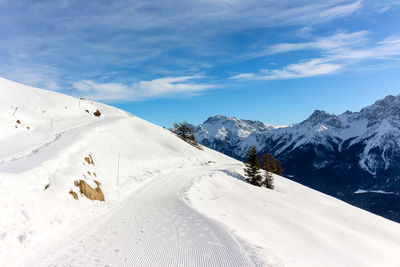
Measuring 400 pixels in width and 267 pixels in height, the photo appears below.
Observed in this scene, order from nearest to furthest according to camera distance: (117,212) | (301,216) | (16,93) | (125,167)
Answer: (117,212), (301,216), (125,167), (16,93)

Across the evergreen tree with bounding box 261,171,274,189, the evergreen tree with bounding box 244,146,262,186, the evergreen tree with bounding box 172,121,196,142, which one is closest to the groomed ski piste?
the evergreen tree with bounding box 244,146,262,186

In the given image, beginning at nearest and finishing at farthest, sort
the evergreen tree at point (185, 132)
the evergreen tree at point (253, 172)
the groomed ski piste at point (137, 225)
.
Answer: the groomed ski piste at point (137, 225), the evergreen tree at point (253, 172), the evergreen tree at point (185, 132)

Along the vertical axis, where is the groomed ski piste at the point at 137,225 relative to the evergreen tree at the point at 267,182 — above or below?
above

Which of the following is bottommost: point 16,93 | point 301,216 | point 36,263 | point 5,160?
point 301,216

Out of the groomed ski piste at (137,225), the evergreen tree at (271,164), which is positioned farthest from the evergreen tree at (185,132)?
the groomed ski piste at (137,225)

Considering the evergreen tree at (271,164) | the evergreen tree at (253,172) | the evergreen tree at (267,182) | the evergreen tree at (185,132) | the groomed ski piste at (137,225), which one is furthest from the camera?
the evergreen tree at (185,132)

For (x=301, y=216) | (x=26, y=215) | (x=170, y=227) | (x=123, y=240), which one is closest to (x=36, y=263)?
(x=123, y=240)

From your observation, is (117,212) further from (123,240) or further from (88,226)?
→ (123,240)

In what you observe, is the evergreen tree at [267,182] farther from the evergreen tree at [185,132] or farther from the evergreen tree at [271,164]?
the evergreen tree at [185,132]

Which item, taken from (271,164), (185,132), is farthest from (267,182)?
(185,132)

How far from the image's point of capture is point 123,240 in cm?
993

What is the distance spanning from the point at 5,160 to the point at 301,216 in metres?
22.5

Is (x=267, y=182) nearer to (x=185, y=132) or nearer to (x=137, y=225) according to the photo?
(x=137, y=225)

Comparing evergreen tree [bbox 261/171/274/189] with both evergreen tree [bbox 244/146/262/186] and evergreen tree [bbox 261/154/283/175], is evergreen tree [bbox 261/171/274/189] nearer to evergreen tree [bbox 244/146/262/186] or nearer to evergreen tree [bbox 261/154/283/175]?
evergreen tree [bbox 244/146/262/186]
